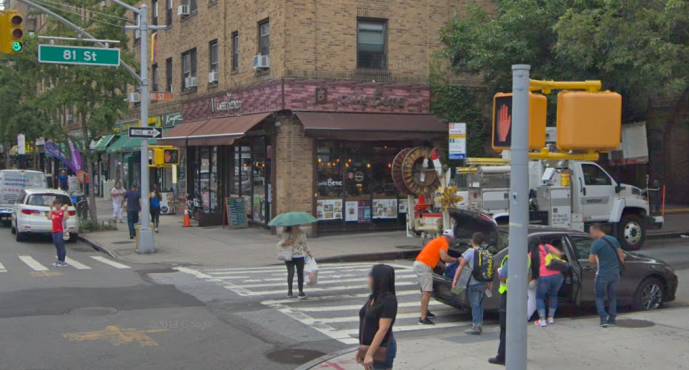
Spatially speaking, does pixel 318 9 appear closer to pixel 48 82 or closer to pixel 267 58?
pixel 267 58

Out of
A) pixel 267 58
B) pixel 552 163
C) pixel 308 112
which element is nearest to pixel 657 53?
pixel 552 163

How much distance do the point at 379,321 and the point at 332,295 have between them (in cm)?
734

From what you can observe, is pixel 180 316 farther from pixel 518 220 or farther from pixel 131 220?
pixel 131 220

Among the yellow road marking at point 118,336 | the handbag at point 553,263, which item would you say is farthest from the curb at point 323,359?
the handbag at point 553,263

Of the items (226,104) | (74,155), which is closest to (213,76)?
(226,104)

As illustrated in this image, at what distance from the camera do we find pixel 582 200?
19.0m

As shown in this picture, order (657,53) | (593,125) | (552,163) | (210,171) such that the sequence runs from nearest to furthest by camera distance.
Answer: (593,125) < (657,53) < (552,163) < (210,171)

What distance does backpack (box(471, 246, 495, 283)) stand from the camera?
31.5 feet

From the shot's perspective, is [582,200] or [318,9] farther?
[318,9]

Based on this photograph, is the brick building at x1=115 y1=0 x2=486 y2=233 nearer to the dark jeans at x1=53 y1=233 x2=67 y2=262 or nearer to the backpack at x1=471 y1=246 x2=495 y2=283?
the dark jeans at x1=53 y1=233 x2=67 y2=262

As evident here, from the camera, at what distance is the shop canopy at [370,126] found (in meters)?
21.9

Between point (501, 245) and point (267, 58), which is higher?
point (267, 58)

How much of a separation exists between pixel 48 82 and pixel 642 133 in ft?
66.6

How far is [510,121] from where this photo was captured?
5.91 m
